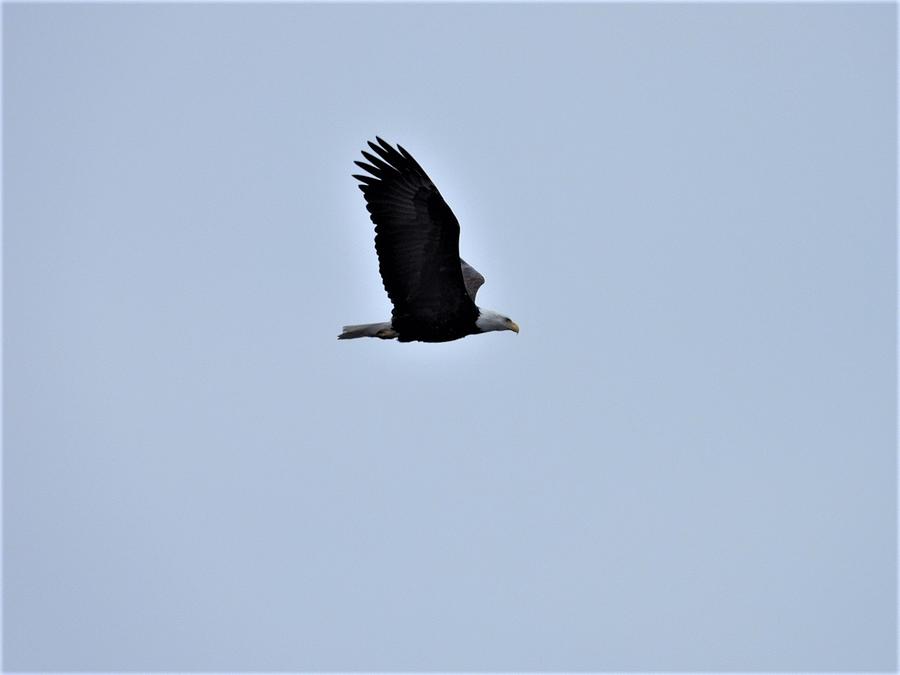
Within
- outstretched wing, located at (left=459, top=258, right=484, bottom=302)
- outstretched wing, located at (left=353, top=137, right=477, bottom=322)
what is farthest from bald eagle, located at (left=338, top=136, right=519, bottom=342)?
outstretched wing, located at (left=459, top=258, right=484, bottom=302)

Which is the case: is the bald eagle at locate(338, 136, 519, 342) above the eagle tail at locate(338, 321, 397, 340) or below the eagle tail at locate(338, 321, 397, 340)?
above

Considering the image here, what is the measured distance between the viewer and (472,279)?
25.0 meters

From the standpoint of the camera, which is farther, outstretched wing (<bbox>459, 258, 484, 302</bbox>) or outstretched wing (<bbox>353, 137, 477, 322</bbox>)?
outstretched wing (<bbox>459, 258, 484, 302</bbox>)

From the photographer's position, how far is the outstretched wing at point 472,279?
24.7m

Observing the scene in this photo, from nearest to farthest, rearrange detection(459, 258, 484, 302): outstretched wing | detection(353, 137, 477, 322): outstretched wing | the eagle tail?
detection(353, 137, 477, 322): outstretched wing
the eagle tail
detection(459, 258, 484, 302): outstretched wing

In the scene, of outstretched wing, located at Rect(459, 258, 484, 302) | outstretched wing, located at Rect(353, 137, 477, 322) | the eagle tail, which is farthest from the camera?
outstretched wing, located at Rect(459, 258, 484, 302)

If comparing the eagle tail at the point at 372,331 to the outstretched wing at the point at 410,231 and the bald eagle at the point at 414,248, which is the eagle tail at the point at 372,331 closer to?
the bald eagle at the point at 414,248

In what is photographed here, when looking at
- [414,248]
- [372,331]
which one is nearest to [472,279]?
[372,331]

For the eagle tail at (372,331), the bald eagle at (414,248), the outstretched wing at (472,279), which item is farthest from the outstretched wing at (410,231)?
the outstretched wing at (472,279)

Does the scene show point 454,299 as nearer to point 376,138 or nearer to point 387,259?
point 387,259

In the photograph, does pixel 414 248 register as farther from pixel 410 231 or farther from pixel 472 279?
pixel 472 279

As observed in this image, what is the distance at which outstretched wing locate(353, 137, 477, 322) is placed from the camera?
70.8 feet

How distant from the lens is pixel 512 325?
23.2 meters

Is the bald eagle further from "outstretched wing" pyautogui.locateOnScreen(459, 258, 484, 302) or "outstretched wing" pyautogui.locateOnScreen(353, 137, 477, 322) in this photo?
"outstretched wing" pyautogui.locateOnScreen(459, 258, 484, 302)
